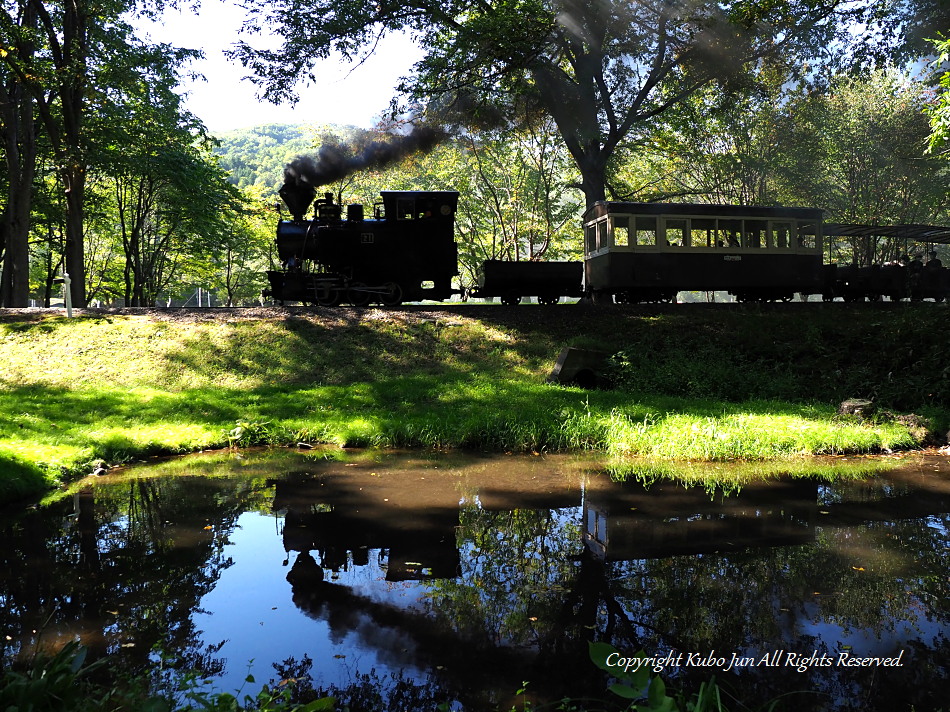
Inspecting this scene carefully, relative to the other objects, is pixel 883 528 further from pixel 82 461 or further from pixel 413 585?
pixel 82 461

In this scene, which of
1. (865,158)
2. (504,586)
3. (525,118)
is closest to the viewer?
(504,586)

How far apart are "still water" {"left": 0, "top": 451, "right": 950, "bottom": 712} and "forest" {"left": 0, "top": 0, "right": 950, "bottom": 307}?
729 centimetres

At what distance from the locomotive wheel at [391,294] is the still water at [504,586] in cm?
934

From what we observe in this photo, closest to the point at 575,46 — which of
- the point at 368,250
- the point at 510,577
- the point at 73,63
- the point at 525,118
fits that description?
the point at 525,118

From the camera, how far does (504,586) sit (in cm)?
389

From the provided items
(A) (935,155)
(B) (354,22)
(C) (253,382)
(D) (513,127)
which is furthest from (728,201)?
(C) (253,382)

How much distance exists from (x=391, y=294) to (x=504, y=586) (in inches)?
478

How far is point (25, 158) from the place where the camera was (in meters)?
18.0

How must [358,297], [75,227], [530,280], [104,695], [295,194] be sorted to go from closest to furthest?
1. [104,695]
2. [358,297]
3. [295,194]
4. [530,280]
5. [75,227]

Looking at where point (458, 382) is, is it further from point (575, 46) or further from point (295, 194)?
point (575, 46)

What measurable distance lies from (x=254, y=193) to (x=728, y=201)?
26623 mm

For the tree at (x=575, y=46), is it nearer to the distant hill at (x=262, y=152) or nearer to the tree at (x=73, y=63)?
the tree at (x=73, y=63)

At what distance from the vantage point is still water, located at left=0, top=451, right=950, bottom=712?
2.95 meters

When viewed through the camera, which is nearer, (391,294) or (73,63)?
(391,294)
